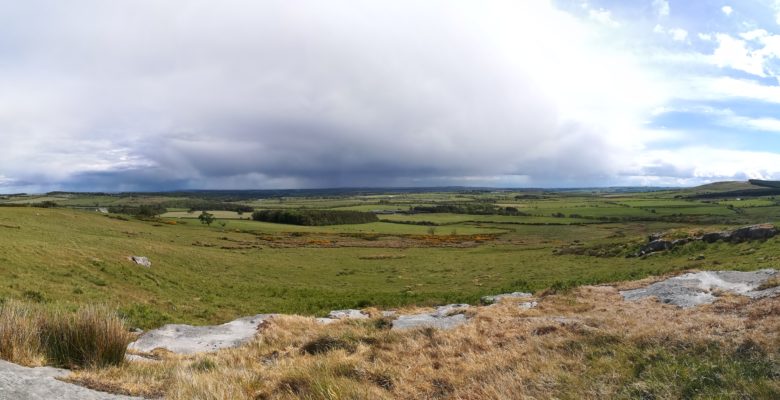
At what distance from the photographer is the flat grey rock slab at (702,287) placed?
17062 mm

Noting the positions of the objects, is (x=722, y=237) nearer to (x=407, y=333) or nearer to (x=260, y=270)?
(x=407, y=333)

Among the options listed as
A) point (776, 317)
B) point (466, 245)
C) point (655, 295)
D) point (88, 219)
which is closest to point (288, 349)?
point (776, 317)

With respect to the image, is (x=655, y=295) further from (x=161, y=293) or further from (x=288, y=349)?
(x=161, y=293)

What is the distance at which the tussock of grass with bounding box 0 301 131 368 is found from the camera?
7293 millimetres

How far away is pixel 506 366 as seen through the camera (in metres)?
8.05

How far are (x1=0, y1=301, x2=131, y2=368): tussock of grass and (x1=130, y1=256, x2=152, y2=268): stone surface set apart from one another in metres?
24.1

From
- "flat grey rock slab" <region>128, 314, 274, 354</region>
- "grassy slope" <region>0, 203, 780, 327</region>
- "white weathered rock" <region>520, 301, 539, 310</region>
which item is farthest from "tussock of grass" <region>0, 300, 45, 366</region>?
"white weathered rock" <region>520, 301, 539, 310</region>

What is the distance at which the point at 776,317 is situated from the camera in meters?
9.92

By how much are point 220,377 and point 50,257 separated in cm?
2354

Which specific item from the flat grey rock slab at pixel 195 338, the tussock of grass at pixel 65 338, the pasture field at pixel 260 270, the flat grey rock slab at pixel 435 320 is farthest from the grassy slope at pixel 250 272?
the tussock of grass at pixel 65 338

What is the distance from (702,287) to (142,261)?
116 feet

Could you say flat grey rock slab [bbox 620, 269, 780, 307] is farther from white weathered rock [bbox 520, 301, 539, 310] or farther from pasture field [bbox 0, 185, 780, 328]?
pasture field [bbox 0, 185, 780, 328]

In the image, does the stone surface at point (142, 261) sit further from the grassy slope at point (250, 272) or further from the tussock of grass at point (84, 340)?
the tussock of grass at point (84, 340)

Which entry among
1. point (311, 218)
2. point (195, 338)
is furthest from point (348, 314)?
point (311, 218)
